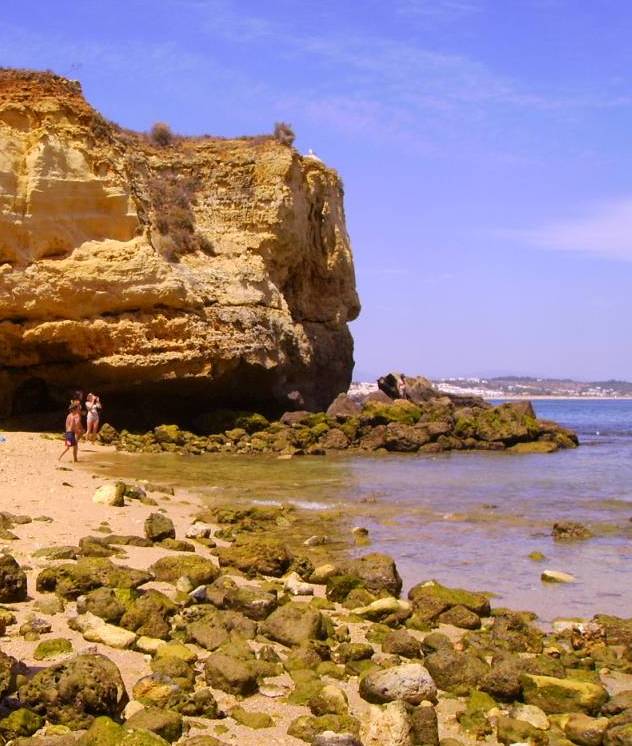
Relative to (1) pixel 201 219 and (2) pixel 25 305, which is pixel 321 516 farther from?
(1) pixel 201 219

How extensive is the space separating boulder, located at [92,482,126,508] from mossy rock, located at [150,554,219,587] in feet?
13.9

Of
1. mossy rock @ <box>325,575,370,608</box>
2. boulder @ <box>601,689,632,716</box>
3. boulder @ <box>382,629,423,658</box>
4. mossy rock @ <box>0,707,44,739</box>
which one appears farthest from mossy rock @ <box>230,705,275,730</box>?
mossy rock @ <box>325,575,370,608</box>

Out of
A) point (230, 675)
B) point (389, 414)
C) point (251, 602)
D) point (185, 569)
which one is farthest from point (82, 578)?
point (389, 414)

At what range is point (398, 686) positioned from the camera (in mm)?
5539

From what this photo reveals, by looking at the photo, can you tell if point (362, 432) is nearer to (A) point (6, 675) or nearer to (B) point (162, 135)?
(B) point (162, 135)

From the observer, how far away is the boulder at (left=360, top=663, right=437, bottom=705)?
18.1 ft

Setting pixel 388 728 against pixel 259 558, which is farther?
pixel 259 558

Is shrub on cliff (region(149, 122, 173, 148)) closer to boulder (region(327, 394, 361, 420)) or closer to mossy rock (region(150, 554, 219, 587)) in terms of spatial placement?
boulder (region(327, 394, 361, 420))

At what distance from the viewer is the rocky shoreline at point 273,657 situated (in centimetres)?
480

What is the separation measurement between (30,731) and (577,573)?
718cm

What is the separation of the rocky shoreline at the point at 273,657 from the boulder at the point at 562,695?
1 centimetres

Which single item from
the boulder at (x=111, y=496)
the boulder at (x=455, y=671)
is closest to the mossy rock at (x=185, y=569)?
the boulder at (x=455, y=671)

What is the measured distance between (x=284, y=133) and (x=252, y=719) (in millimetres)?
28966

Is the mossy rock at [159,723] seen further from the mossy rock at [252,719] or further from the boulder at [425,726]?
the boulder at [425,726]
